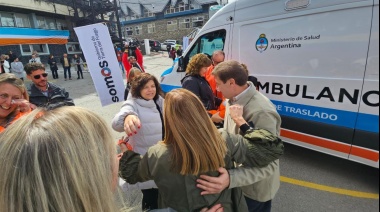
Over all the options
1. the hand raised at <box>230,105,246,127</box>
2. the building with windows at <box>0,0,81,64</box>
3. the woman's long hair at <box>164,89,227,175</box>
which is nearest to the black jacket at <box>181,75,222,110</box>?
the hand raised at <box>230,105,246,127</box>

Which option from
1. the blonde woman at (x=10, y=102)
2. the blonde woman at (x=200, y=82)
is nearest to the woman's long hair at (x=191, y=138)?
the blonde woman at (x=10, y=102)

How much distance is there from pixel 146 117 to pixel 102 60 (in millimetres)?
1834

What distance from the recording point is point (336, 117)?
168 cm

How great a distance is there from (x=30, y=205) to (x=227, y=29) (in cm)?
365

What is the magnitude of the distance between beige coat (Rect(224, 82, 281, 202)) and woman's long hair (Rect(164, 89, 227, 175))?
0.19 meters

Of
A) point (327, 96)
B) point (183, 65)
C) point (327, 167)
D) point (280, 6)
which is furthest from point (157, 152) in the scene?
point (183, 65)

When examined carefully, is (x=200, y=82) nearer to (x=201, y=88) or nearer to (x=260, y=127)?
(x=201, y=88)

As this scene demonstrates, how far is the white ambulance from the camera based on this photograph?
128cm

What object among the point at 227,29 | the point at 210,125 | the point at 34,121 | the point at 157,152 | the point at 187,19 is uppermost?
the point at 187,19

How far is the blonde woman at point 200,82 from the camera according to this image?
307 centimetres

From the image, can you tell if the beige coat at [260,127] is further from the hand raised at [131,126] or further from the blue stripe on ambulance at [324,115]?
the hand raised at [131,126]

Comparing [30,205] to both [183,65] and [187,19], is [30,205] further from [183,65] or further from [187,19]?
[187,19]

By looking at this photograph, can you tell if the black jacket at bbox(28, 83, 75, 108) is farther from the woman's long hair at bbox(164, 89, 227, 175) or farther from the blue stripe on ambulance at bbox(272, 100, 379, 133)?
the blue stripe on ambulance at bbox(272, 100, 379, 133)

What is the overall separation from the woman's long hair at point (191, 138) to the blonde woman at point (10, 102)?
1.55 metres
